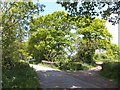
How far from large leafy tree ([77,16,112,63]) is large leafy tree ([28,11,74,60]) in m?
2.06

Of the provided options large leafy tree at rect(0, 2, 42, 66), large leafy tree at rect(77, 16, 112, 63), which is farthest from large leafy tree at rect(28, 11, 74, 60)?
large leafy tree at rect(0, 2, 42, 66)

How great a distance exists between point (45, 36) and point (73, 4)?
19684mm

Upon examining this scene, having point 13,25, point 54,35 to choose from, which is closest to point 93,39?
point 54,35

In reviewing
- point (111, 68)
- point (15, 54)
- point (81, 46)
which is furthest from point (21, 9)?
point (81, 46)

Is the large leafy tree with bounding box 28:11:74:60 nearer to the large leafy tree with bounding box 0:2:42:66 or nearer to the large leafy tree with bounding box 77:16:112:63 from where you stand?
the large leafy tree with bounding box 77:16:112:63

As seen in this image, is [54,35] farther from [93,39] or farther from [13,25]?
[13,25]

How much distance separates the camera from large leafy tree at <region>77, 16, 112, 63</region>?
30.7 metres

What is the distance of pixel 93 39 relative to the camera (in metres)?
30.8

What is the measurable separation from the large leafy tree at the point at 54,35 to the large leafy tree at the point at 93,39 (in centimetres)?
206

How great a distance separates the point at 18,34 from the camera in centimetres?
2241

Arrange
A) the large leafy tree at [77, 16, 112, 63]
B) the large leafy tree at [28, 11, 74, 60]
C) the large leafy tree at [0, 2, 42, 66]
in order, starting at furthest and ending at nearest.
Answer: the large leafy tree at [28, 11, 74, 60]
the large leafy tree at [77, 16, 112, 63]
the large leafy tree at [0, 2, 42, 66]

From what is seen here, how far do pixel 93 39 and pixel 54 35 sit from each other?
5262 millimetres

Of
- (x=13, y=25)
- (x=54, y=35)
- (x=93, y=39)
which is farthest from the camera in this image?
(x=54, y=35)

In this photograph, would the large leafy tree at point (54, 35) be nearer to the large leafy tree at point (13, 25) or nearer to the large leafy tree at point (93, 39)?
the large leafy tree at point (93, 39)
